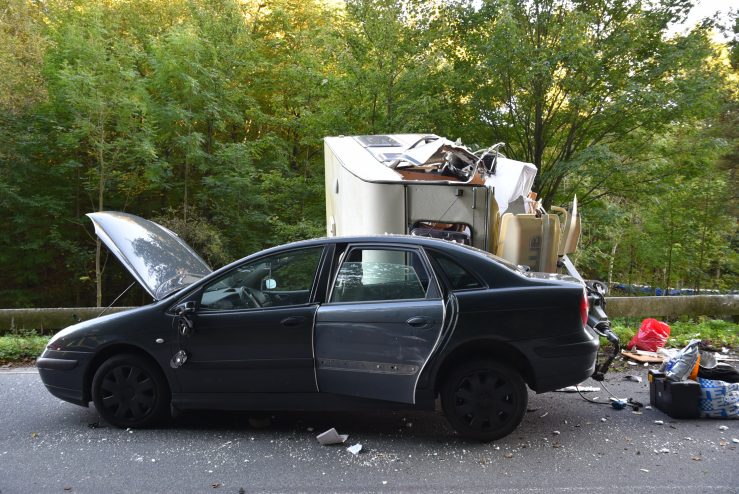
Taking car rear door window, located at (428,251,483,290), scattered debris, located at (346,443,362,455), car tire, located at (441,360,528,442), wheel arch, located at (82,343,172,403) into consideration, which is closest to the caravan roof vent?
car rear door window, located at (428,251,483,290)

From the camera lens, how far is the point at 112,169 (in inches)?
628

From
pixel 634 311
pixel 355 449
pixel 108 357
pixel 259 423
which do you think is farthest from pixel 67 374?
pixel 634 311

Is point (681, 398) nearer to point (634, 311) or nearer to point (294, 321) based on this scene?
point (294, 321)

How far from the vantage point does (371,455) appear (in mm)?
4133

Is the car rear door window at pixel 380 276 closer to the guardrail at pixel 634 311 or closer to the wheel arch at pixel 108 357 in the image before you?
the wheel arch at pixel 108 357

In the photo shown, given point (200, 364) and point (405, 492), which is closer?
point (405, 492)

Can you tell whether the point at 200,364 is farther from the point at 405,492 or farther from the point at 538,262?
the point at 538,262

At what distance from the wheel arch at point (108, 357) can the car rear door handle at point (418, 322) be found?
200 cm

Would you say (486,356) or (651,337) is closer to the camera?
(486,356)

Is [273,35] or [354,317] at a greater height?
[273,35]

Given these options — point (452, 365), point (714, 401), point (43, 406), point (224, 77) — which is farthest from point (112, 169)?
point (714, 401)

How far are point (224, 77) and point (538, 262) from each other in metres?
13.4

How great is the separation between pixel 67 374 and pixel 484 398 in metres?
3.31

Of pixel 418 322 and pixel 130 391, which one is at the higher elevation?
pixel 418 322
